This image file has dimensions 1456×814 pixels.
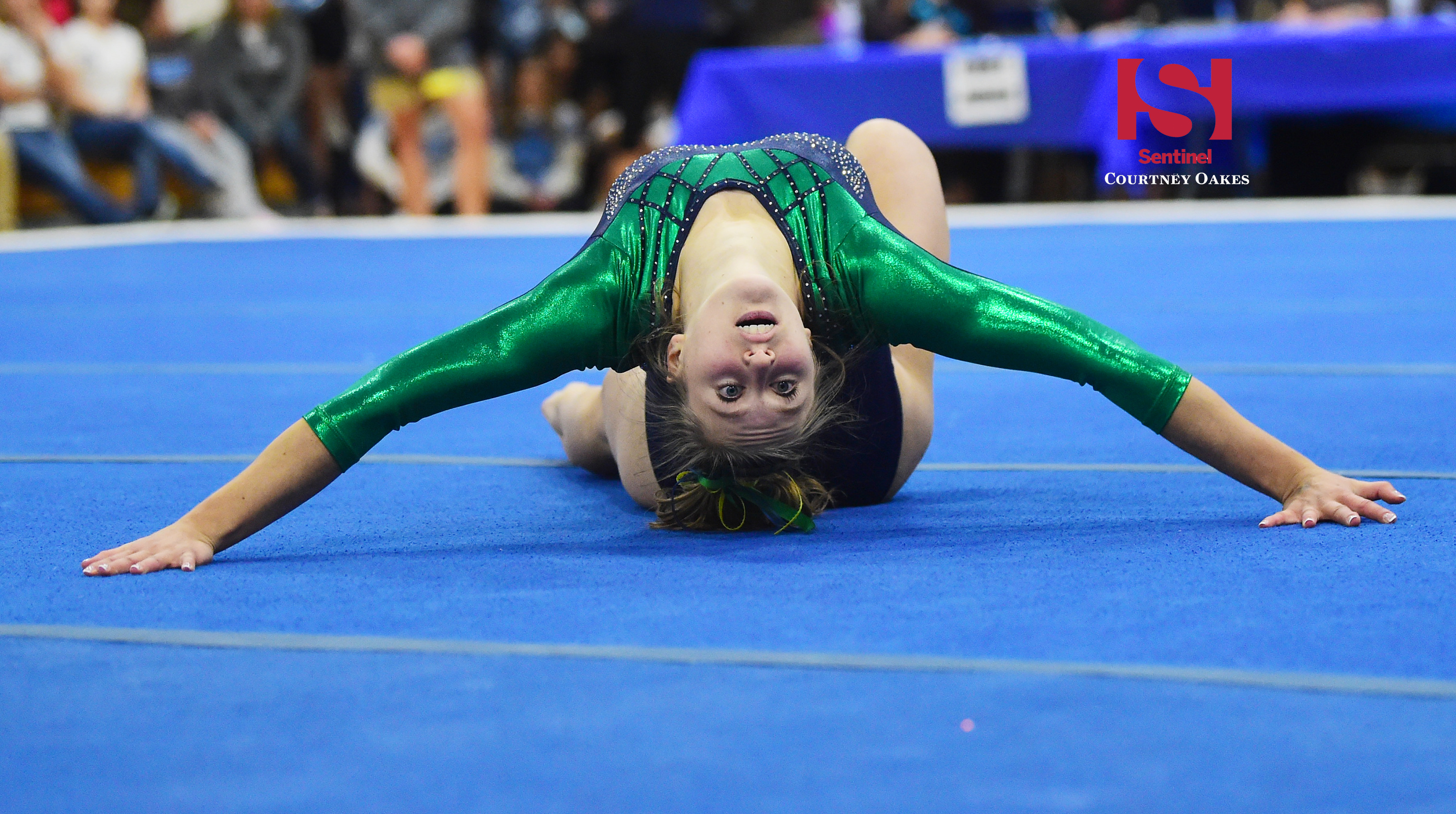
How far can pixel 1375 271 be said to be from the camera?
498 centimetres

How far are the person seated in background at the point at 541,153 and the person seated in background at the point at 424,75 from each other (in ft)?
2.00

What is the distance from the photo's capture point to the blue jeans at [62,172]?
783 cm

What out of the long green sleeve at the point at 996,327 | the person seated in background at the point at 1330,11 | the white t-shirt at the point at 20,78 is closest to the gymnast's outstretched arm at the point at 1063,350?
the long green sleeve at the point at 996,327

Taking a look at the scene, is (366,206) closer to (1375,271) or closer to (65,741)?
(1375,271)

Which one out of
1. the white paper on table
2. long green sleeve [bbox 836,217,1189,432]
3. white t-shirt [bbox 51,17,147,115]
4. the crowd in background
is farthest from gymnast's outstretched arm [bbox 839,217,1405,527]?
white t-shirt [bbox 51,17,147,115]

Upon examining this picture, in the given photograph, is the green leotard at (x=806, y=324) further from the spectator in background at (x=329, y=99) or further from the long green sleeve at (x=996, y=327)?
the spectator in background at (x=329, y=99)

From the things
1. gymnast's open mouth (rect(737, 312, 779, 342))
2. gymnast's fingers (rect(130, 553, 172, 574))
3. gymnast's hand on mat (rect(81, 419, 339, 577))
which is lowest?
gymnast's fingers (rect(130, 553, 172, 574))

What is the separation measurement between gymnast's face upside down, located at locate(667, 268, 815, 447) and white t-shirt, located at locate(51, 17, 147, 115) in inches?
280

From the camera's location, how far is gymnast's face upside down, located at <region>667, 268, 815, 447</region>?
1.79 m

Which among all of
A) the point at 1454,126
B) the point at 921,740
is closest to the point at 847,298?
the point at 921,740

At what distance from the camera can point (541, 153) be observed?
8.91 meters

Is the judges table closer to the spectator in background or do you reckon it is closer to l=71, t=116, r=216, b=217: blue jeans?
the spectator in background

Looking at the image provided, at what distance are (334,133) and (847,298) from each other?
8.01 m

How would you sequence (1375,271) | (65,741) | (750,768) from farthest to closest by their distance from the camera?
1. (1375,271)
2. (65,741)
3. (750,768)
